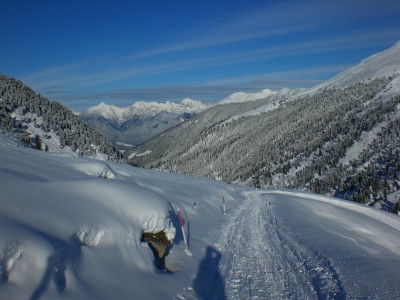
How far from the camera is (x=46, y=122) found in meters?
123

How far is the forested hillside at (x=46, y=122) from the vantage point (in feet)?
372

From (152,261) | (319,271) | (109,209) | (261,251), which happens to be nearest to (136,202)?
(109,209)

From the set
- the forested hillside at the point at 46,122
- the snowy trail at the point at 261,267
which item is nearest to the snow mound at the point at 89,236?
the snowy trail at the point at 261,267

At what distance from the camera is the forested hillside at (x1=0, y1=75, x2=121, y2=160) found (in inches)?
4462

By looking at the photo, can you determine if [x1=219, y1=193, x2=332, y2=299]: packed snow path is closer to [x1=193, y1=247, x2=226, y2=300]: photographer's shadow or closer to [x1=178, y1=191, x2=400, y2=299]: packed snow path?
[x1=178, y1=191, x2=400, y2=299]: packed snow path

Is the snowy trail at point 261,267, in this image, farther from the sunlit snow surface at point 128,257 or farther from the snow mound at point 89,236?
the snow mound at point 89,236

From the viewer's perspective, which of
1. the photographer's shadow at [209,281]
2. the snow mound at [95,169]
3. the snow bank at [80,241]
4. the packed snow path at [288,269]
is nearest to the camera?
the snow bank at [80,241]

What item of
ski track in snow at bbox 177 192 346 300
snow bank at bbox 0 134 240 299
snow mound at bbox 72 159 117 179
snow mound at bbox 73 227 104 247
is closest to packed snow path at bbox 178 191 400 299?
ski track in snow at bbox 177 192 346 300

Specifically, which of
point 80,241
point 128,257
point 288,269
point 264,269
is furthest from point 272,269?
point 80,241

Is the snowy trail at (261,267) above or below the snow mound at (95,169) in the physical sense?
below

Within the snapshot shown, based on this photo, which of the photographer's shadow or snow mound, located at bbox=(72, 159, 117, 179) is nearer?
the photographer's shadow

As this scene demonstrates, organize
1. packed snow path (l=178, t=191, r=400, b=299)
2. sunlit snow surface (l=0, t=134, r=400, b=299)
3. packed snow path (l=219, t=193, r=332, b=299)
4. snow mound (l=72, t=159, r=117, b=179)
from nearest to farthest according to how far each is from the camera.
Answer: sunlit snow surface (l=0, t=134, r=400, b=299), packed snow path (l=178, t=191, r=400, b=299), packed snow path (l=219, t=193, r=332, b=299), snow mound (l=72, t=159, r=117, b=179)

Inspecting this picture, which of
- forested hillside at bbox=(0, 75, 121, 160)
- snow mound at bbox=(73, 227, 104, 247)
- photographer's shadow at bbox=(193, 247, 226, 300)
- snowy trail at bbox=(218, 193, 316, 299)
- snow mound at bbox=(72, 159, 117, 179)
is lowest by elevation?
photographer's shadow at bbox=(193, 247, 226, 300)

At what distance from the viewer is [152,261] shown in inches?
401
